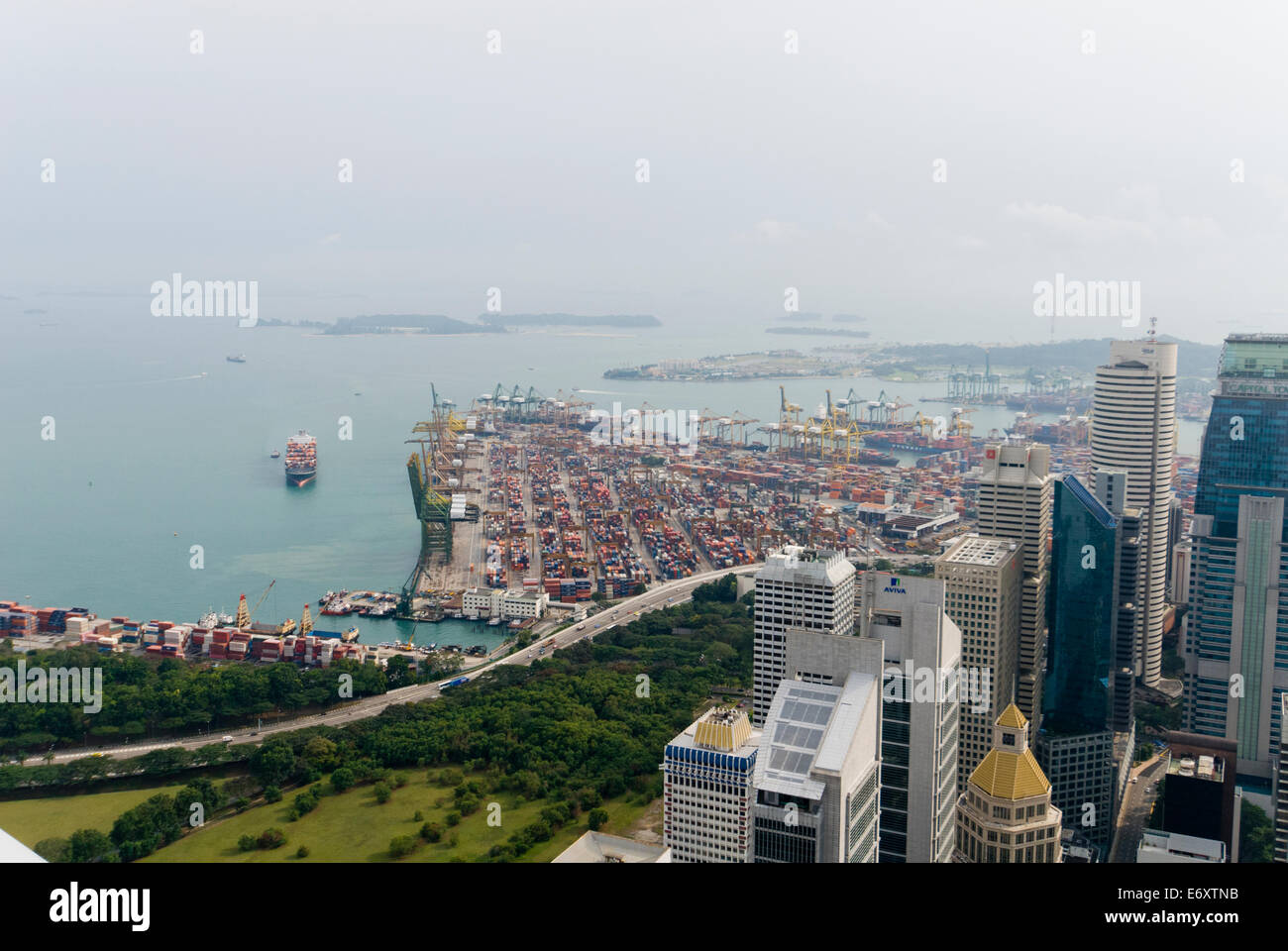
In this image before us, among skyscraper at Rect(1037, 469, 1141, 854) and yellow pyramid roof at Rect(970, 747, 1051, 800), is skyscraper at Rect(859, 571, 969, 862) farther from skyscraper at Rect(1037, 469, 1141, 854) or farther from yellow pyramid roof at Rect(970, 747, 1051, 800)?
skyscraper at Rect(1037, 469, 1141, 854)

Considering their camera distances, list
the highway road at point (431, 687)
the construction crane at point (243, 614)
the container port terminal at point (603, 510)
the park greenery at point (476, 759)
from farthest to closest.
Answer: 1. the construction crane at point (243, 614)
2. the container port terminal at point (603, 510)
3. the highway road at point (431, 687)
4. the park greenery at point (476, 759)

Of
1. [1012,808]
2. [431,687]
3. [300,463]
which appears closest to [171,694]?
[431,687]

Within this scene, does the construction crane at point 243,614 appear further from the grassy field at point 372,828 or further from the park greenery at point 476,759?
the grassy field at point 372,828

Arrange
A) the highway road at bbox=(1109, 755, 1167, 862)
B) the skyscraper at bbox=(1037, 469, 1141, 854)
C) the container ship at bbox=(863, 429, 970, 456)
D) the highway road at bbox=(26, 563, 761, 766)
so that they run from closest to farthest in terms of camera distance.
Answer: the highway road at bbox=(1109, 755, 1167, 862)
the skyscraper at bbox=(1037, 469, 1141, 854)
the highway road at bbox=(26, 563, 761, 766)
the container ship at bbox=(863, 429, 970, 456)

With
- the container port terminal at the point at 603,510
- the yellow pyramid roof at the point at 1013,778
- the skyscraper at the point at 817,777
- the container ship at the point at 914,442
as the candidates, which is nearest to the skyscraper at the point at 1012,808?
the yellow pyramid roof at the point at 1013,778

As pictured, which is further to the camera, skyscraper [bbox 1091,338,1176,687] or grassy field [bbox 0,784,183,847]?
skyscraper [bbox 1091,338,1176,687]

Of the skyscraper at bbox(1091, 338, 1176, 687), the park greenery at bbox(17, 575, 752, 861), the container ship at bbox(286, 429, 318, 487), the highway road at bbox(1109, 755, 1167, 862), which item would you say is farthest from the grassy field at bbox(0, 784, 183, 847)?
the container ship at bbox(286, 429, 318, 487)
